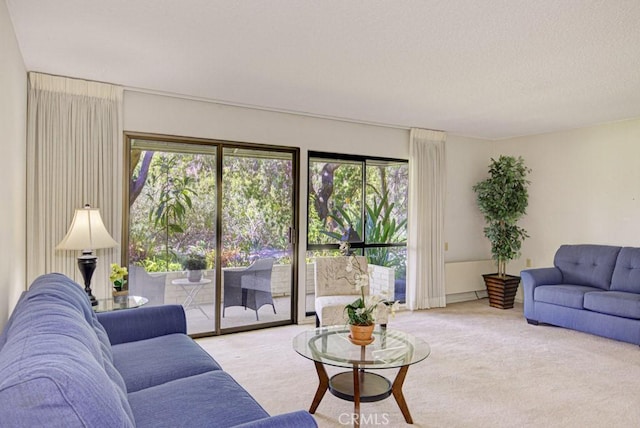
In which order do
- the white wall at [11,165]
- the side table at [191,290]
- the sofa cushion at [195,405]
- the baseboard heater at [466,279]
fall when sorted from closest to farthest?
the sofa cushion at [195,405]
the white wall at [11,165]
the side table at [191,290]
the baseboard heater at [466,279]

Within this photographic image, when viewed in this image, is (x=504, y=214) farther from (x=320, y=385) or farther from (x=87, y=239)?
(x=87, y=239)

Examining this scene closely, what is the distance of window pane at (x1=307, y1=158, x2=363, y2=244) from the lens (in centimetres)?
527

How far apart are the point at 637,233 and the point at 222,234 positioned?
4.97 metres

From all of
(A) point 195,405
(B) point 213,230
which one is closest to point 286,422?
(A) point 195,405

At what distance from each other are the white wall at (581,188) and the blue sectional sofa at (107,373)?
209 inches

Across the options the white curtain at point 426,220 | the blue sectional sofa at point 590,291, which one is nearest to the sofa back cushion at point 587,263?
the blue sectional sofa at point 590,291

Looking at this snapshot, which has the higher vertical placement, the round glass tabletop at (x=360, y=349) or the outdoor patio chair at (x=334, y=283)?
the outdoor patio chair at (x=334, y=283)

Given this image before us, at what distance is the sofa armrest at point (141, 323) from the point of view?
9.09 ft

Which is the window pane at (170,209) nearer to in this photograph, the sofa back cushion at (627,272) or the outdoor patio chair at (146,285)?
the outdoor patio chair at (146,285)

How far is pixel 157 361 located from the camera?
2.36m

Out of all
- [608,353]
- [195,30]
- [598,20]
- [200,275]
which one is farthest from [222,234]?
[608,353]

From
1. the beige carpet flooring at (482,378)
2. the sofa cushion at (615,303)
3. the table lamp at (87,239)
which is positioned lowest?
the beige carpet flooring at (482,378)

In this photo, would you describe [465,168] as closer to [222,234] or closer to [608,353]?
[608,353]

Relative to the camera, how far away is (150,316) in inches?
115
